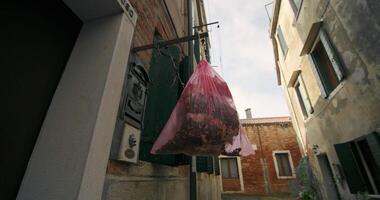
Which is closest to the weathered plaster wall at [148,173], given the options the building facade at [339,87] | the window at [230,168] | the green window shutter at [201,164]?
the green window shutter at [201,164]

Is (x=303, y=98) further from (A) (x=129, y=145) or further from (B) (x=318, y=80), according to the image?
(A) (x=129, y=145)

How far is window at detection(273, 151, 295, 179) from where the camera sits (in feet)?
41.8

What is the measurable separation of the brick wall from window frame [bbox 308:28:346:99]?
8.57 meters

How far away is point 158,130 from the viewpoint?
78.2 inches

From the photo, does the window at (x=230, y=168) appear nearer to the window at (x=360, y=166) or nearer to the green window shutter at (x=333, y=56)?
the window at (x=360, y=166)

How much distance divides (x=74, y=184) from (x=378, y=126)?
187 inches

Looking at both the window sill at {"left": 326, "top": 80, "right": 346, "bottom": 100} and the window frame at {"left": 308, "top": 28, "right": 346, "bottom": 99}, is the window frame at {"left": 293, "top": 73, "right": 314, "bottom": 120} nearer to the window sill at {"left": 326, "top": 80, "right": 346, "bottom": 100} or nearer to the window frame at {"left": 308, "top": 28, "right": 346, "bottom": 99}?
the window frame at {"left": 308, "top": 28, "right": 346, "bottom": 99}

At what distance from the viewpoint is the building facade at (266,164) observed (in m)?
12.6

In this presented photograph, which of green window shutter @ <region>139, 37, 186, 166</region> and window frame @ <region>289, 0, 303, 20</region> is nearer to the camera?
green window shutter @ <region>139, 37, 186, 166</region>

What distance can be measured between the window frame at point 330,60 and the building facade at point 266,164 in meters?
8.58

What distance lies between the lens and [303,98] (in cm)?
763

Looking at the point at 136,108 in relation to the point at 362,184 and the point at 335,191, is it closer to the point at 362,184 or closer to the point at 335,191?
the point at 362,184

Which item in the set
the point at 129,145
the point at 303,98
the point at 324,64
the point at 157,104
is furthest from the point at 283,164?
the point at 129,145

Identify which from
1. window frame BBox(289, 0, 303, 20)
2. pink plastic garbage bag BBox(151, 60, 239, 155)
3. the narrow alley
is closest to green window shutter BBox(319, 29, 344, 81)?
the narrow alley
